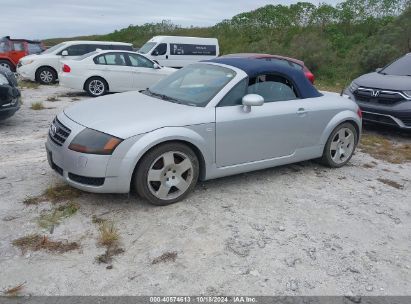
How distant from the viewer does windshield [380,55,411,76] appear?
28.8 ft

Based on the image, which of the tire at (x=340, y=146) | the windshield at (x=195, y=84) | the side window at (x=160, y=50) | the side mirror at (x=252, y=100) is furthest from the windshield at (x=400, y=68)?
the side window at (x=160, y=50)

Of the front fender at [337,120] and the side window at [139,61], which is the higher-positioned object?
the side window at [139,61]

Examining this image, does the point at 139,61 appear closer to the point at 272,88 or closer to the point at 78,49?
the point at 78,49

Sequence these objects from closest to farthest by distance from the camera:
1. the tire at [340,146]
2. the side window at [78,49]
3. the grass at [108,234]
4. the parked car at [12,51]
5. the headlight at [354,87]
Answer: the grass at [108,234] < the tire at [340,146] < the headlight at [354,87] < the side window at [78,49] < the parked car at [12,51]

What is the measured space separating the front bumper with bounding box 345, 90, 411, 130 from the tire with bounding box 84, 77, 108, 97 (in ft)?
24.1

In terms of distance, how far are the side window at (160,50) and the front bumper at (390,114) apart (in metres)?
12.3

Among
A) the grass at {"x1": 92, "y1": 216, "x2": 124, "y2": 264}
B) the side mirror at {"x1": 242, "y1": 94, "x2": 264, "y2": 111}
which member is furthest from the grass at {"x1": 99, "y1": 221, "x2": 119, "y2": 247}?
the side mirror at {"x1": 242, "y1": 94, "x2": 264, "y2": 111}

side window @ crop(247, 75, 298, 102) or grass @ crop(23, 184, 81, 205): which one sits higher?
side window @ crop(247, 75, 298, 102)

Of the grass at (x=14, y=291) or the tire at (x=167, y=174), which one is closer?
the grass at (x=14, y=291)

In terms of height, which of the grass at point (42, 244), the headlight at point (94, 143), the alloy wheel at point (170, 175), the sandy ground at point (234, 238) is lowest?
the sandy ground at point (234, 238)

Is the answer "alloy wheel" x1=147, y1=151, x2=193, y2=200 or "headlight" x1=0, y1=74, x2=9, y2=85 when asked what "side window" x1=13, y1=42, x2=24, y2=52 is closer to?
"headlight" x1=0, y1=74, x2=9, y2=85

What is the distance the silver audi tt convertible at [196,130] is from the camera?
13.7ft

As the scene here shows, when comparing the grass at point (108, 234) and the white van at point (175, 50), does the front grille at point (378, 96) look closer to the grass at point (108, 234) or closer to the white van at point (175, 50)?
the grass at point (108, 234)

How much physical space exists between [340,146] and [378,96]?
Result: 9.00 ft
